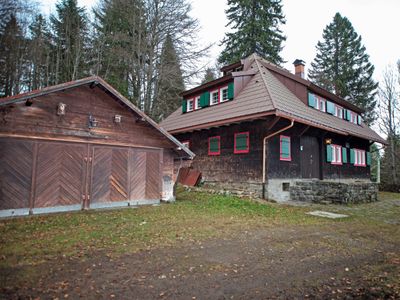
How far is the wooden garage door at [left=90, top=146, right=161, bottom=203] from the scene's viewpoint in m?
9.34

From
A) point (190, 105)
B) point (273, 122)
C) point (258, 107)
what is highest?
point (190, 105)

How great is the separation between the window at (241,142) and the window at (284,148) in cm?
175

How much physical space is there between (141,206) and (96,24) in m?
17.2

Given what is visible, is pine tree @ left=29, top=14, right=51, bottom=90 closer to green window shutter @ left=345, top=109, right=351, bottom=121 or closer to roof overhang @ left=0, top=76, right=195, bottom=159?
roof overhang @ left=0, top=76, right=195, bottom=159

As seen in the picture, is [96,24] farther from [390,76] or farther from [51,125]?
[390,76]

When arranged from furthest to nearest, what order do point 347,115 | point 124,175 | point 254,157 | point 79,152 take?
point 347,115, point 254,157, point 124,175, point 79,152

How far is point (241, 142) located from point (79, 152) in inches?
317

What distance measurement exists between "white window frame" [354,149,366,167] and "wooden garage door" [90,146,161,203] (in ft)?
54.0

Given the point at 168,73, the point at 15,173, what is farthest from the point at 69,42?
the point at 15,173

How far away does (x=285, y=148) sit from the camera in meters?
13.4

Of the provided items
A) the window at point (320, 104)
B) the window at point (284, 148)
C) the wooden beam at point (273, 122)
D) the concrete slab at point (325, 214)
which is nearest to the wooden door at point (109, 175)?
the wooden beam at point (273, 122)

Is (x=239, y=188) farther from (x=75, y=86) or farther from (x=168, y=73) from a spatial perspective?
(x=168, y=73)

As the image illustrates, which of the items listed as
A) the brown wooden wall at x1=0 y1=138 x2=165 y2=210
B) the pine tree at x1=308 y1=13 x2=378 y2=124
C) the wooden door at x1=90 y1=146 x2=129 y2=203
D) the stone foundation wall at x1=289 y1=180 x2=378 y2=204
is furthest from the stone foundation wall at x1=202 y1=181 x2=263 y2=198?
the pine tree at x1=308 y1=13 x2=378 y2=124

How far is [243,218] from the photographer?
8.41 metres
